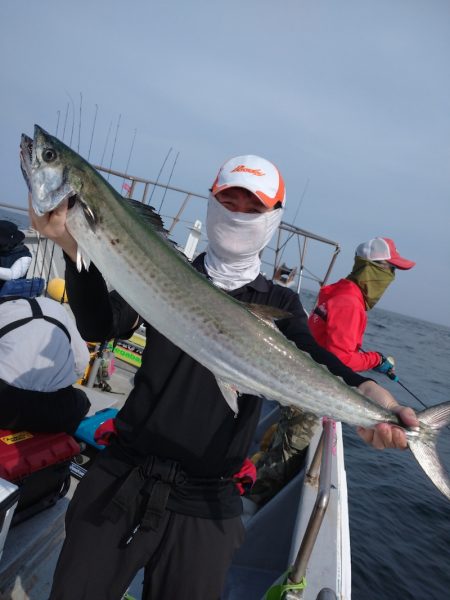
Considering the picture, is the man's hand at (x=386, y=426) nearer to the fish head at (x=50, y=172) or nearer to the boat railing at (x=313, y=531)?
the boat railing at (x=313, y=531)

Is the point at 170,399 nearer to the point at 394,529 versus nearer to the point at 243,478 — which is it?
Result: the point at 243,478

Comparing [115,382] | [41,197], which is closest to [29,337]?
[41,197]

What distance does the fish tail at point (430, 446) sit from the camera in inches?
88.9

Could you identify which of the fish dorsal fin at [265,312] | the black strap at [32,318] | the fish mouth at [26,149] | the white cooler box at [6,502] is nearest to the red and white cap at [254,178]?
the fish dorsal fin at [265,312]

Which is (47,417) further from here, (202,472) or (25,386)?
(202,472)

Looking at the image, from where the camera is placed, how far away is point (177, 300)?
2.04m

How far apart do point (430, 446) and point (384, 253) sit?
10.6 ft

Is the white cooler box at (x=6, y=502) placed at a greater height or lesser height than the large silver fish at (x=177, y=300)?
lesser

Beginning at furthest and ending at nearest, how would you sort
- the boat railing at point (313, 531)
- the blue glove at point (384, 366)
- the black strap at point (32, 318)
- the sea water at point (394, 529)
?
the sea water at point (394, 529) → the blue glove at point (384, 366) → the black strap at point (32, 318) → the boat railing at point (313, 531)

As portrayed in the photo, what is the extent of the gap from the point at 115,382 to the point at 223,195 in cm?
528

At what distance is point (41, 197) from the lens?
195cm

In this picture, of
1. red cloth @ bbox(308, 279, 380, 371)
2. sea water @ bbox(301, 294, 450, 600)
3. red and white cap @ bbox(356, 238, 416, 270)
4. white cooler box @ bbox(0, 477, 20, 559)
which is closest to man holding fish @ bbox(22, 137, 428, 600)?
white cooler box @ bbox(0, 477, 20, 559)

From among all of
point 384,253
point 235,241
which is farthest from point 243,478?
point 384,253

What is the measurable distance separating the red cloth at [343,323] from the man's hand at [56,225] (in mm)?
3201
